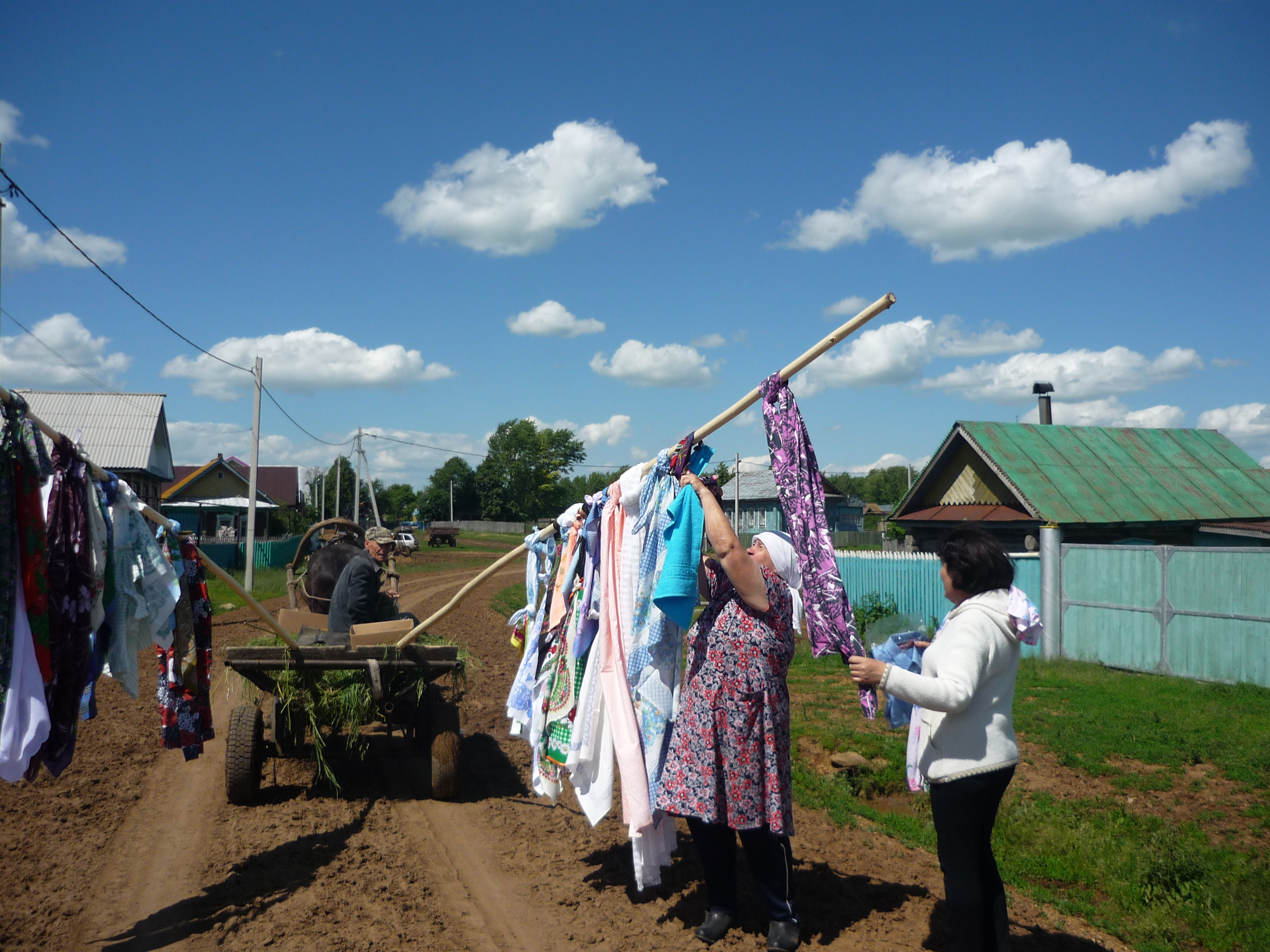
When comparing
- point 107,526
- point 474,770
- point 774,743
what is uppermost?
point 107,526

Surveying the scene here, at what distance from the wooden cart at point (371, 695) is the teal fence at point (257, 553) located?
66.9ft

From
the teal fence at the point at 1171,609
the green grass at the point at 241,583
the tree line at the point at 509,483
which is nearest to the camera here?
the teal fence at the point at 1171,609

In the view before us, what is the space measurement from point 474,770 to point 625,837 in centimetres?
200

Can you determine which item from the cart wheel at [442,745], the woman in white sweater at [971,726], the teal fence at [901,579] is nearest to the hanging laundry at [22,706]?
the cart wheel at [442,745]

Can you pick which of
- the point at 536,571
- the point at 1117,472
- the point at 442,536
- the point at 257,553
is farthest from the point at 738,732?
the point at 442,536

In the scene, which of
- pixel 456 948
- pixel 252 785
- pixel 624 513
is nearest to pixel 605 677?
pixel 624 513

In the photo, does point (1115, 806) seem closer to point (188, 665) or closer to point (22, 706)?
point (188, 665)

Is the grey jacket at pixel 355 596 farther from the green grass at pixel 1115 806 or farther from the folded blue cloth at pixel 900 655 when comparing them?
the folded blue cloth at pixel 900 655

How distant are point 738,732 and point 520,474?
8662 cm

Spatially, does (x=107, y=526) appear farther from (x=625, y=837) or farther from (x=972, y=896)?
(x=972, y=896)

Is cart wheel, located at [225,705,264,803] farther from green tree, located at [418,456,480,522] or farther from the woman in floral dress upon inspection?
green tree, located at [418,456,480,522]

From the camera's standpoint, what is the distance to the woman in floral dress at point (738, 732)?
365cm

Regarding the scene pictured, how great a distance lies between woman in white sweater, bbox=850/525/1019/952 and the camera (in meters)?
3.22

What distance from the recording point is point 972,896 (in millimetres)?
3299
